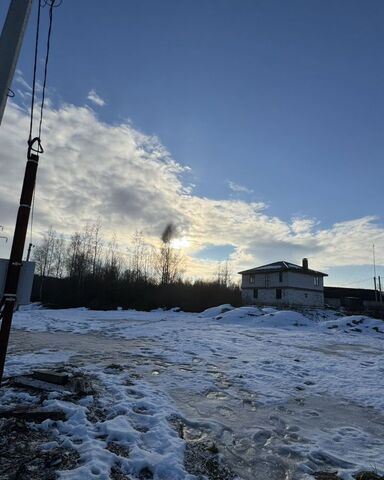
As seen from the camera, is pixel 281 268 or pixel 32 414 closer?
pixel 32 414

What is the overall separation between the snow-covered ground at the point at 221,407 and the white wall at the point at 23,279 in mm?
1370

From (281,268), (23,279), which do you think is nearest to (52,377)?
(23,279)

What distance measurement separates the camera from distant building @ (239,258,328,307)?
139 feet

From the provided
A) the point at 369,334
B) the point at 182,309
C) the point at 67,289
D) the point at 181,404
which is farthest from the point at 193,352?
the point at 67,289

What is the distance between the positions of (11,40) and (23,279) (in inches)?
136

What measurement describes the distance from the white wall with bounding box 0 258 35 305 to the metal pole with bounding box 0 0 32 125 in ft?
6.74

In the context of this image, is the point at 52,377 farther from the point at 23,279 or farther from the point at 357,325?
the point at 357,325

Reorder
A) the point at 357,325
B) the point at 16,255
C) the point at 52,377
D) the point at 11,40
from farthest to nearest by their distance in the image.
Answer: the point at 357,325 < the point at 52,377 < the point at 11,40 < the point at 16,255

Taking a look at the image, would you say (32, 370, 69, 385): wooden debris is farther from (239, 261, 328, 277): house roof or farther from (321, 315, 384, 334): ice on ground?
(239, 261, 328, 277): house roof

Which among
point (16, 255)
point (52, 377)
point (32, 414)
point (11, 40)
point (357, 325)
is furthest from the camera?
point (357, 325)

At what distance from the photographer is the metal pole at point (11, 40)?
15.5ft

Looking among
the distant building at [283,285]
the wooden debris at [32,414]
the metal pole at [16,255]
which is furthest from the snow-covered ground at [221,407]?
the distant building at [283,285]

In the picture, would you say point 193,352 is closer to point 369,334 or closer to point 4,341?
point 4,341

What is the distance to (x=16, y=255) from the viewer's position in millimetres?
4680
